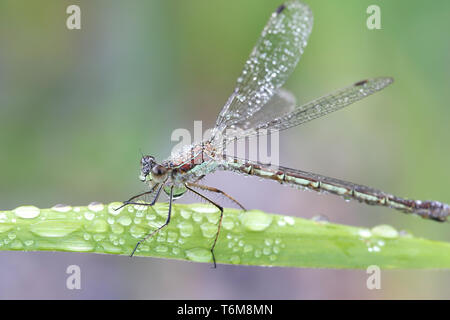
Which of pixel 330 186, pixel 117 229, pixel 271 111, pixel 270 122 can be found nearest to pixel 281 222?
pixel 117 229

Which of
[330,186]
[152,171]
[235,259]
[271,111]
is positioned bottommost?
[235,259]

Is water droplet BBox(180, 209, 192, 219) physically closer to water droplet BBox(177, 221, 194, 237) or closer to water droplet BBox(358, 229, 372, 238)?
water droplet BBox(177, 221, 194, 237)

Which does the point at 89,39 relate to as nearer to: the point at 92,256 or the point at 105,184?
the point at 105,184

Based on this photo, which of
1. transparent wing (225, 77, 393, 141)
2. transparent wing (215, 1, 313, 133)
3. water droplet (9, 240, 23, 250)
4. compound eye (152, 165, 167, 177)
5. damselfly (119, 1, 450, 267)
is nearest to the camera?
water droplet (9, 240, 23, 250)

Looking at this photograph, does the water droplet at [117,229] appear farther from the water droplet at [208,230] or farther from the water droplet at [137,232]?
the water droplet at [208,230]

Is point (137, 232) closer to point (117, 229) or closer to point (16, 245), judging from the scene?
point (117, 229)

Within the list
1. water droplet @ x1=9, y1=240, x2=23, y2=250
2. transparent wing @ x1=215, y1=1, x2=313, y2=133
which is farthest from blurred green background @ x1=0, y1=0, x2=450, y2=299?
water droplet @ x1=9, y1=240, x2=23, y2=250

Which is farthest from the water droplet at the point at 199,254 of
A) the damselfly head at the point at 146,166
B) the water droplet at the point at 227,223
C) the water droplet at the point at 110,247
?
Answer: the damselfly head at the point at 146,166
